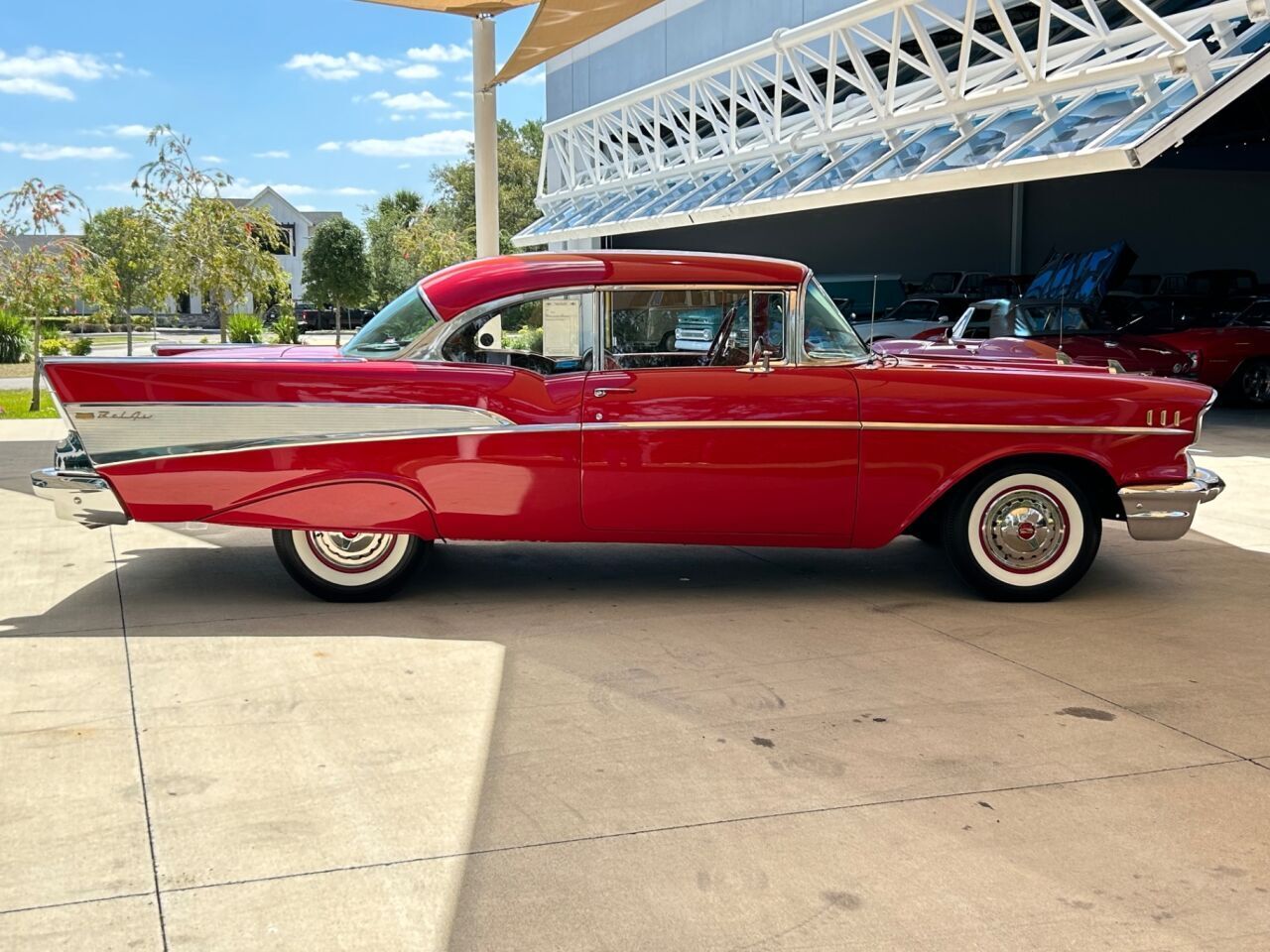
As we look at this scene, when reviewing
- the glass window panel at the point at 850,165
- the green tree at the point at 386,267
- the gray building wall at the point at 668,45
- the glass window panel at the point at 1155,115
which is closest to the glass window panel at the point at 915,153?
the glass window panel at the point at 850,165

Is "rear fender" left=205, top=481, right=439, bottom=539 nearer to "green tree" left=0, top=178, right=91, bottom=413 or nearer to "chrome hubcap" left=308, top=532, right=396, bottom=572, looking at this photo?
"chrome hubcap" left=308, top=532, right=396, bottom=572

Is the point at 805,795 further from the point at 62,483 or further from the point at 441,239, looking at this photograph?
the point at 441,239

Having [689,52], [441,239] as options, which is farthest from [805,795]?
[441,239]

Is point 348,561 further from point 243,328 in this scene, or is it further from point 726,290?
point 243,328

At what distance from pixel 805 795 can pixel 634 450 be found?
2.37 metres

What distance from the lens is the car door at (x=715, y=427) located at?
590 centimetres

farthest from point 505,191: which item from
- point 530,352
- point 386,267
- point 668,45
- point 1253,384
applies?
point 530,352

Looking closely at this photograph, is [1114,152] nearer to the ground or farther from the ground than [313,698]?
farther from the ground

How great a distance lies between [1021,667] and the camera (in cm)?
Result: 517

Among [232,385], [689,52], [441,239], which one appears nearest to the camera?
[232,385]

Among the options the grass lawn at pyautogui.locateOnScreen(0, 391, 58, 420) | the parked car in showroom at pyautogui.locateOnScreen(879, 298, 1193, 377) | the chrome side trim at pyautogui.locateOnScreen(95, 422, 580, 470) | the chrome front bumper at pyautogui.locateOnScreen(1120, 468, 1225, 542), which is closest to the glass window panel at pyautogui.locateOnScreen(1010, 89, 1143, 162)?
the parked car in showroom at pyautogui.locateOnScreen(879, 298, 1193, 377)

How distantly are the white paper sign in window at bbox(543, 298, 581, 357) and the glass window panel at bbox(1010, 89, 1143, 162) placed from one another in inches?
355

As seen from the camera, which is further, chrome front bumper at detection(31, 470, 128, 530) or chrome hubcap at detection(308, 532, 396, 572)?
chrome hubcap at detection(308, 532, 396, 572)

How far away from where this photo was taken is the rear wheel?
16.9 m
